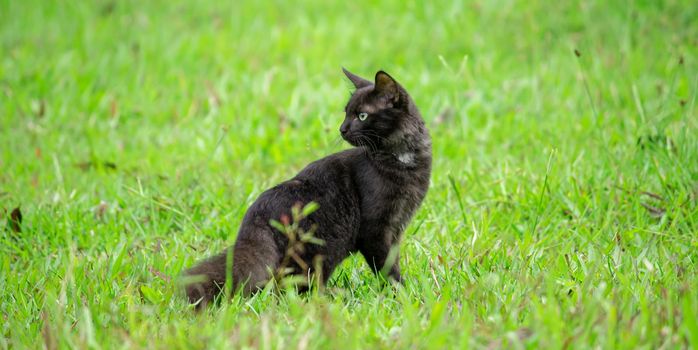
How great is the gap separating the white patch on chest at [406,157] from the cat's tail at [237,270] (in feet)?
2.53

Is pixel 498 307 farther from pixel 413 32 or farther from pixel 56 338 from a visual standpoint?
pixel 413 32

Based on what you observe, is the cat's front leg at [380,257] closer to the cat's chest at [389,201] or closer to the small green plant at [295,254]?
the cat's chest at [389,201]

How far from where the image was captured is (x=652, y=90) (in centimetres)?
618

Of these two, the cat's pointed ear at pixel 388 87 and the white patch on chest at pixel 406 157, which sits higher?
the cat's pointed ear at pixel 388 87

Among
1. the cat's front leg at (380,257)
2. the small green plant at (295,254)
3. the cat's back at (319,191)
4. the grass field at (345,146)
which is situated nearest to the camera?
the grass field at (345,146)

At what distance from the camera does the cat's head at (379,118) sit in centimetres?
377

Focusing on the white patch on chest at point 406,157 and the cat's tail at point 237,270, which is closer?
the cat's tail at point 237,270

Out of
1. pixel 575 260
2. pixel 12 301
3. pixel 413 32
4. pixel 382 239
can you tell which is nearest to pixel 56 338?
pixel 12 301

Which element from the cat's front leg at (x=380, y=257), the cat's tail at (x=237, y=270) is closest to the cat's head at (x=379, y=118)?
the cat's front leg at (x=380, y=257)

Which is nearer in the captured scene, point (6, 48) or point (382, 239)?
point (382, 239)

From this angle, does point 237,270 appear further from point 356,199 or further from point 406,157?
point 406,157

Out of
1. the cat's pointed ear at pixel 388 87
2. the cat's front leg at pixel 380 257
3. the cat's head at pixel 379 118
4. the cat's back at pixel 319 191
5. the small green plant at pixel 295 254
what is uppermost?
the cat's pointed ear at pixel 388 87

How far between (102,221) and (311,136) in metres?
1.88

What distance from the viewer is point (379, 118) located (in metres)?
3.78
